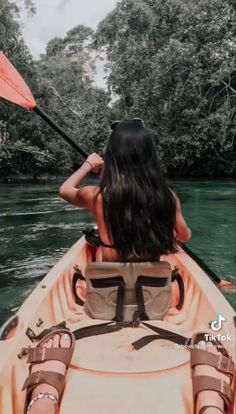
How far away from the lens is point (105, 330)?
5.28ft

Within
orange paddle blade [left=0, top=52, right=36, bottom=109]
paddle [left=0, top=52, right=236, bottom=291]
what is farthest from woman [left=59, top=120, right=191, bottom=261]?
orange paddle blade [left=0, top=52, right=36, bottom=109]

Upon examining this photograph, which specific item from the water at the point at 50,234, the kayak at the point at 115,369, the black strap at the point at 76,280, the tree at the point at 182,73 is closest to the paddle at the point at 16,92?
the black strap at the point at 76,280

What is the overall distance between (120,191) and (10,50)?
803cm

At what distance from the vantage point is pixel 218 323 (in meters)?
1.94

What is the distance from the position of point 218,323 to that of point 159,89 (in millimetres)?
11076

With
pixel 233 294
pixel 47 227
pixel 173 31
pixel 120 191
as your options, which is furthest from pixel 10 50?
pixel 120 191

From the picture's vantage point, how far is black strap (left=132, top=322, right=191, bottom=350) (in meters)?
1.54

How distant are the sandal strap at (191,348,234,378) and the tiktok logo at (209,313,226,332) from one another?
1.58 feet

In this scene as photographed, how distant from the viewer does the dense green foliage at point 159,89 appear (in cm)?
1131

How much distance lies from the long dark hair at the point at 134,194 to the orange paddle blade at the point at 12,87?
5.45ft

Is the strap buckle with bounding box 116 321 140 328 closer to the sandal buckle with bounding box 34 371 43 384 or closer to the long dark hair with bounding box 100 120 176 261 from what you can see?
the long dark hair with bounding box 100 120 176 261

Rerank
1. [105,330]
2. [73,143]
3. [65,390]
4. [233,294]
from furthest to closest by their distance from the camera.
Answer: [233,294] → [73,143] → [105,330] → [65,390]

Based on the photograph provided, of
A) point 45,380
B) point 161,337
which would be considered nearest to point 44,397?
point 45,380

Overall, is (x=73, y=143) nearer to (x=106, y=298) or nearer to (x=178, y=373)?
(x=106, y=298)
